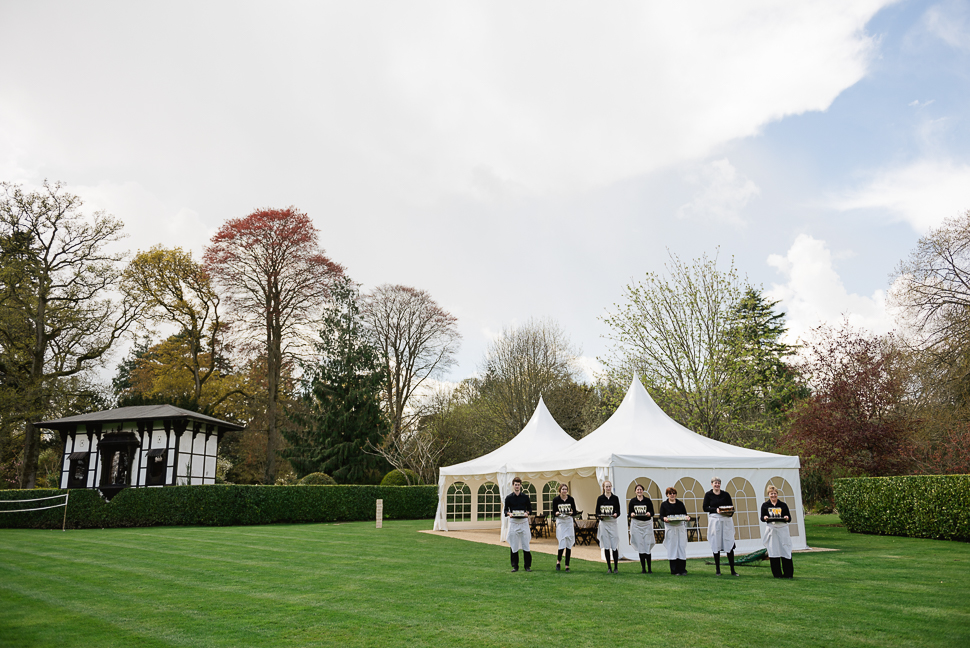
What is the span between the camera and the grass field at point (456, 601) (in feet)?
16.6

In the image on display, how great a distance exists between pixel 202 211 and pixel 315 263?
318 inches

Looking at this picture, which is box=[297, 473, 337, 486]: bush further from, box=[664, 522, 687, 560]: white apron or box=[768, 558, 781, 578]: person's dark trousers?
box=[768, 558, 781, 578]: person's dark trousers

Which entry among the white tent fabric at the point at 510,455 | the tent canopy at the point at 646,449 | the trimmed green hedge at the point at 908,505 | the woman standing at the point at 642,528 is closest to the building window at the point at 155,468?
the white tent fabric at the point at 510,455

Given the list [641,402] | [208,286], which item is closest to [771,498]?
[641,402]

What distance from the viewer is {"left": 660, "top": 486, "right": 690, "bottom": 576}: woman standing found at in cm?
871

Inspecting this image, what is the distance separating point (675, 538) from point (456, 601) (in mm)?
3749

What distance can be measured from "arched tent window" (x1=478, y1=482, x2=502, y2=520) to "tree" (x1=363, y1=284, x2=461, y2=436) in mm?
9246

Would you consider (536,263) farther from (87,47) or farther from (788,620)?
(788,620)

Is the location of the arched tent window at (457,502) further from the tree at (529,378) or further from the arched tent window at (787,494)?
the arched tent window at (787,494)

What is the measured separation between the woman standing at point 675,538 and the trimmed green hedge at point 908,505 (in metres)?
8.66

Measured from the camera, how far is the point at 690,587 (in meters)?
7.61

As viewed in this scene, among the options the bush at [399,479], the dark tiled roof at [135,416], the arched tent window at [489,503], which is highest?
the dark tiled roof at [135,416]

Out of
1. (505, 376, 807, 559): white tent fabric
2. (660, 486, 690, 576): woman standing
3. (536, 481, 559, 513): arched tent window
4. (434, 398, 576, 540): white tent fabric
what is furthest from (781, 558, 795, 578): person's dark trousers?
(536, 481, 559, 513): arched tent window

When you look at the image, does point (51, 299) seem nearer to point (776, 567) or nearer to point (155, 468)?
point (155, 468)
